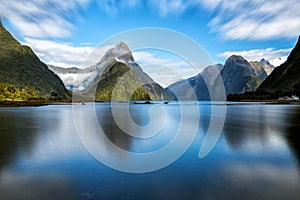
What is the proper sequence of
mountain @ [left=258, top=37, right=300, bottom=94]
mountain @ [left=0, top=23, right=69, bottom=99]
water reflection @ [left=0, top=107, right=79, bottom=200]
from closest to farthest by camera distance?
water reflection @ [left=0, top=107, right=79, bottom=200] → mountain @ [left=0, top=23, right=69, bottom=99] → mountain @ [left=258, top=37, right=300, bottom=94]

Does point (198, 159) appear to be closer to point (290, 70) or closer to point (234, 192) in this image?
point (234, 192)

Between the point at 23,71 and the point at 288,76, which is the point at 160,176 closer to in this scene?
the point at 23,71

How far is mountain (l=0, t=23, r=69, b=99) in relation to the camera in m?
142

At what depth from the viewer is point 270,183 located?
303 inches

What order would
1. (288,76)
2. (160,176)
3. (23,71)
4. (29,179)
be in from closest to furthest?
1. (29,179)
2. (160,176)
3. (23,71)
4. (288,76)

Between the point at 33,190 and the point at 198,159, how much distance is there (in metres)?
7.53

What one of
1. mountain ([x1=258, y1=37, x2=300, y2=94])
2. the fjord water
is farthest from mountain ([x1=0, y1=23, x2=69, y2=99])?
mountain ([x1=258, y1=37, x2=300, y2=94])

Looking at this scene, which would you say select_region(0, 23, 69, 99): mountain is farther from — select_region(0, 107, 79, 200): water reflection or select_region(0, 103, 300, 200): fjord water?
select_region(0, 103, 300, 200): fjord water

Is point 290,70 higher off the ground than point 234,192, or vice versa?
point 290,70

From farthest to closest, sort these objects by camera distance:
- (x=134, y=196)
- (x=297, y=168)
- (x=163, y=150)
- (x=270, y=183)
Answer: (x=163, y=150) → (x=297, y=168) → (x=270, y=183) → (x=134, y=196)

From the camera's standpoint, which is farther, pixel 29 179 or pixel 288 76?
pixel 288 76

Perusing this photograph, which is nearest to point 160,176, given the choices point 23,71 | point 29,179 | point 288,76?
point 29,179

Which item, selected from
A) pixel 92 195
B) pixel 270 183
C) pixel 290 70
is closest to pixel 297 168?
pixel 270 183

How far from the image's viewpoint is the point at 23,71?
15350 cm
